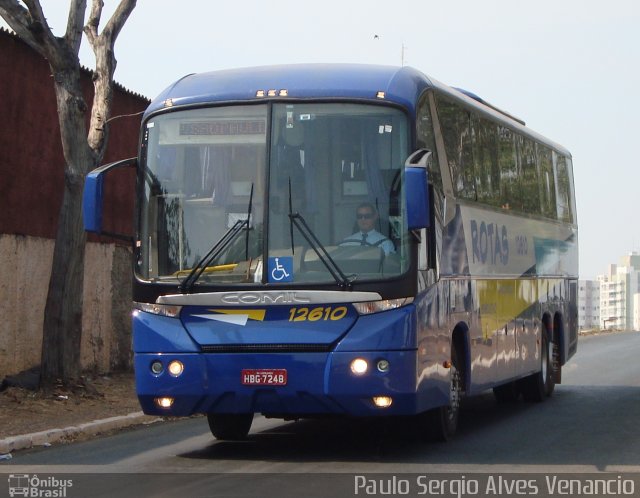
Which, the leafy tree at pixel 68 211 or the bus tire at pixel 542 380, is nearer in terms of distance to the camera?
the leafy tree at pixel 68 211

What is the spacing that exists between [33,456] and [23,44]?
7412 millimetres

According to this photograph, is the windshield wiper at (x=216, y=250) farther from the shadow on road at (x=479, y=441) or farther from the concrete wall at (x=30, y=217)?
the concrete wall at (x=30, y=217)

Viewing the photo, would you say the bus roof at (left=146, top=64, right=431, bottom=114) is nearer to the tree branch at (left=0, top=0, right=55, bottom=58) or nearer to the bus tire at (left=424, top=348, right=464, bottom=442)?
the bus tire at (left=424, top=348, right=464, bottom=442)

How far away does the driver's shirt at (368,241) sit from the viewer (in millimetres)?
10758

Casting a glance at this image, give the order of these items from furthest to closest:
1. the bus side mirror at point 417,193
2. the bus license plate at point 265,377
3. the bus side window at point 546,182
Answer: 1. the bus side window at point 546,182
2. the bus license plate at point 265,377
3. the bus side mirror at point 417,193

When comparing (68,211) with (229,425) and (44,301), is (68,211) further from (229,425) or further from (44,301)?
(229,425)

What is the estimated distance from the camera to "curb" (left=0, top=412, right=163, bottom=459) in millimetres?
12062

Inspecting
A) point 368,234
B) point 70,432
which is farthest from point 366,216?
point 70,432

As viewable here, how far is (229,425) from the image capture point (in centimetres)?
1261

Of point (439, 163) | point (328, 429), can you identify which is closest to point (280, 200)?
point (439, 163)

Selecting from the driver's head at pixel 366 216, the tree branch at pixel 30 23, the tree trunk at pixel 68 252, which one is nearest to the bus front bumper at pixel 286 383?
the driver's head at pixel 366 216

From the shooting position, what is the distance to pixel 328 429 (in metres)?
13.9

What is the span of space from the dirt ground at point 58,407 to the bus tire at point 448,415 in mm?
4014

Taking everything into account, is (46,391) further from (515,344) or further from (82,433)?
(515,344)
